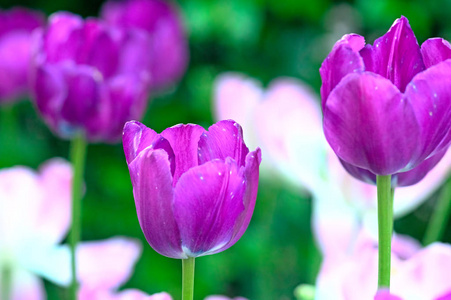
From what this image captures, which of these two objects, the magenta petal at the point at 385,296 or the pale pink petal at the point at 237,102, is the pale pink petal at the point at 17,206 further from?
the magenta petal at the point at 385,296

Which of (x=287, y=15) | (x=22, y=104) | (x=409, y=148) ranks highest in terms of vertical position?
(x=409, y=148)

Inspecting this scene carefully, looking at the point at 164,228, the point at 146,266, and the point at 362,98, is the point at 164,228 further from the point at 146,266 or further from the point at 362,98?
the point at 146,266

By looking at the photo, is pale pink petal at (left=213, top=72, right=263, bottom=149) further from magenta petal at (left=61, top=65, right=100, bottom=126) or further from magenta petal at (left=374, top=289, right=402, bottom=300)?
magenta petal at (left=374, top=289, right=402, bottom=300)

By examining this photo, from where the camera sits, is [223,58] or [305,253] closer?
[305,253]

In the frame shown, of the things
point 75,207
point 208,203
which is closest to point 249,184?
point 208,203

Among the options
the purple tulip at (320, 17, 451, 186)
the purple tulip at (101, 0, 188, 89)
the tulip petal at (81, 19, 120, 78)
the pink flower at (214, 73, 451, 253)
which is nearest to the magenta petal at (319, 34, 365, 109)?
the purple tulip at (320, 17, 451, 186)

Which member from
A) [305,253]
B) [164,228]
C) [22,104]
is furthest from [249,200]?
[22,104]

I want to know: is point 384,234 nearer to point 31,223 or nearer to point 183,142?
point 183,142
